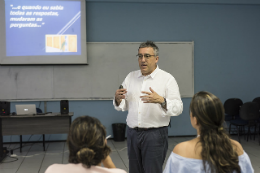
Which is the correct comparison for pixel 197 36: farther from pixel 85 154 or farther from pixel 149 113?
pixel 85 154

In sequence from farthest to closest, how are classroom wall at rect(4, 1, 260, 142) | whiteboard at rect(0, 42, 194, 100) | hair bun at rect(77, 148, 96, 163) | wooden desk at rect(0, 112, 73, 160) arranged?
classroom wall at rect(4, 1, 260, 142) < whiteboard at rect(0, 42, 194, 100) < wooden desk at rect(0, 112, 73, 160) < hair bun at rect(77, 148, 96, 163)

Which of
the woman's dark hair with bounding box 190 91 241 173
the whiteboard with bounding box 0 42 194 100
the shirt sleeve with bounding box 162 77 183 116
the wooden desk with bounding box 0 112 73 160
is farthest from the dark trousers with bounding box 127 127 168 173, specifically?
the whiteboard with bounding box 0 42 194 100

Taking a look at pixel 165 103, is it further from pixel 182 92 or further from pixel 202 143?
pixel 182 92

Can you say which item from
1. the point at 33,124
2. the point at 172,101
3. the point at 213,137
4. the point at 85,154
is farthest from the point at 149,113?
the point at 33,124

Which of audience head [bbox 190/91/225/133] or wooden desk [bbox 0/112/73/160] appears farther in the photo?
wooden desk [bbox 0/112/73/160]

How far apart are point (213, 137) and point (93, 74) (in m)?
4.90

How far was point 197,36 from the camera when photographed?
637cm

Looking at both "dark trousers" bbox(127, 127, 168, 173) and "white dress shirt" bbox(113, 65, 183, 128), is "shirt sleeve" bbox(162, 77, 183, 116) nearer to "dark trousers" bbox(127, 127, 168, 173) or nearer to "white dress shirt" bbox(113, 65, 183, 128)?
"white dress shirt" bbox(113, 65, 183, 128)

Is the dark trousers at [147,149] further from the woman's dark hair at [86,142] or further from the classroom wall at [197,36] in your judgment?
the classroom wall at [197,36]

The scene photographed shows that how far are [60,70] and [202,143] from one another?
5.05m

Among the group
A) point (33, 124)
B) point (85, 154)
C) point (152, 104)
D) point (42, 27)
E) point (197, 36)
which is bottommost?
point (33, 124)

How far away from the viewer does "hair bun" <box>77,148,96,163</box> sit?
48.6 inches

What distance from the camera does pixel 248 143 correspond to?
5.61 m

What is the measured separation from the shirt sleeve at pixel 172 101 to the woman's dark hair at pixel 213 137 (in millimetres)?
792
